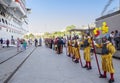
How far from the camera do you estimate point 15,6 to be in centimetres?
7200

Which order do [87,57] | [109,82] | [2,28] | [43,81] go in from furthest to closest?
[2,28]
[87,57]
[43,81]
[109,82]

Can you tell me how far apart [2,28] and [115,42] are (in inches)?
1355

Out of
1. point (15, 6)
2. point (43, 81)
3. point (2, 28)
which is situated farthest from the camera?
point (15, 6)

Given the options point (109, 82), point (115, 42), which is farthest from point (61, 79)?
point (115, 42)

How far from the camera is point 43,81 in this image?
35.6 feet

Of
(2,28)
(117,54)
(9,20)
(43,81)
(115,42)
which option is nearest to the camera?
(43,81)

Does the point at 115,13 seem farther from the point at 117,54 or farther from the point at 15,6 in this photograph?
the point at 15,6

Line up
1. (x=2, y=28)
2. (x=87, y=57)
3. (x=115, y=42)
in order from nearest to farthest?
(x=87, y=57) → (x=115, y=42) → (x=2, y=28)

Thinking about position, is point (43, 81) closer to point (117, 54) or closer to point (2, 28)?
point (117, 54)

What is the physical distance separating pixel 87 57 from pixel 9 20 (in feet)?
173

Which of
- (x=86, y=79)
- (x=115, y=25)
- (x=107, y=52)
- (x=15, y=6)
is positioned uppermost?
(x=15, y=6)

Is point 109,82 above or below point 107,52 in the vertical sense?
below

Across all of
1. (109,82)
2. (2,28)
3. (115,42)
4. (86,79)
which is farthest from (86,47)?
(2,28)

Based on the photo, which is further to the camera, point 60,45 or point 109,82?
point 60,45
